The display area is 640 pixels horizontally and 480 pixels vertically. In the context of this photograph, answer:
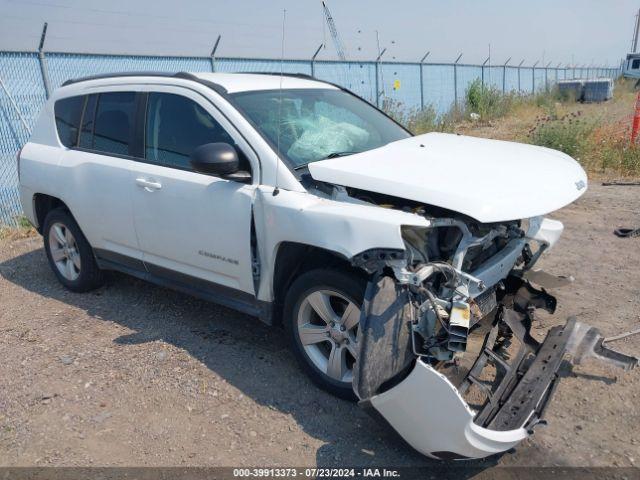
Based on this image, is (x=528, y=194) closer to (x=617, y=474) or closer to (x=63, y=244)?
(x=617, y=474)

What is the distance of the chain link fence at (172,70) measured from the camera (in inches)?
310

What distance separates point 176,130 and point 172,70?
7180mm

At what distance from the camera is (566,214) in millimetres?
7027

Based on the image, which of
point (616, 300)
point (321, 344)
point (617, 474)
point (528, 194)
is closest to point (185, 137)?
point (321, 344)

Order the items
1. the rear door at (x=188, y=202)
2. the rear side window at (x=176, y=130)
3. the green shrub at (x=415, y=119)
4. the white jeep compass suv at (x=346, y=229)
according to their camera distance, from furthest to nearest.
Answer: the green shrub at (x=415, y=119) → the rear side window at (x=176, y=130) → the rear door at (x=188, y=202) → the white jeep compass suv at (x=346, y=229)

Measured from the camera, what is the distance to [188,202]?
3.73 m

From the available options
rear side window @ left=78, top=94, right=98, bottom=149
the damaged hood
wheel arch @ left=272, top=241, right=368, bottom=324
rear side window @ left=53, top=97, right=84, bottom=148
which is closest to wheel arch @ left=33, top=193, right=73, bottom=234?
rear side window @ left=53, top=97, right=84, bottom=148

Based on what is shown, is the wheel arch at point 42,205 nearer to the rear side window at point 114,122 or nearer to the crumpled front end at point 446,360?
the rear side window at point 114,122

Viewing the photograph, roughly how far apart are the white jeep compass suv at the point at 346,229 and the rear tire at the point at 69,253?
0.05 m

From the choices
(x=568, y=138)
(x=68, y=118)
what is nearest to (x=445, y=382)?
(x=68, y=118)

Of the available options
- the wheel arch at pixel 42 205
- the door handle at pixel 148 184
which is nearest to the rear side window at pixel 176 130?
the door handle at pixel 148 184

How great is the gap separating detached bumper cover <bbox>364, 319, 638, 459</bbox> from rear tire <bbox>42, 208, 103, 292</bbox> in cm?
329

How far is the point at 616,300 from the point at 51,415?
4.21 meters

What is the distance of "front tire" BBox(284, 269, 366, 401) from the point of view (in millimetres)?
3096
